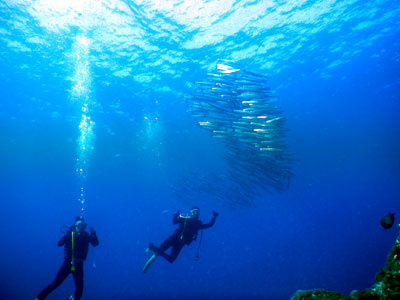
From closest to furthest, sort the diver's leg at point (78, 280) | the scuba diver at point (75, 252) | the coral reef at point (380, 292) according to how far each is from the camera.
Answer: the coral reef at point (380, 292)
the scuba diver at point (75, 252)
the diver's leg at point (78, 280)

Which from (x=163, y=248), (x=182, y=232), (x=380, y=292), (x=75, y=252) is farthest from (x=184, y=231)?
(x=380, y=292)

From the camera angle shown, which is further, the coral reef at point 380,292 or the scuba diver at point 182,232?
the scuba diver at point 182,232

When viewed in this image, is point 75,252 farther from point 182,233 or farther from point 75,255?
point 182,233

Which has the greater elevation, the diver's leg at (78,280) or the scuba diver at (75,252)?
the scuba diver at (75,252)

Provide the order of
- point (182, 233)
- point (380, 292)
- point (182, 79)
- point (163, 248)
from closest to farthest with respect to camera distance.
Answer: point (380, 292)
point (182, 233)
point (163, 248)
point (182, 79)

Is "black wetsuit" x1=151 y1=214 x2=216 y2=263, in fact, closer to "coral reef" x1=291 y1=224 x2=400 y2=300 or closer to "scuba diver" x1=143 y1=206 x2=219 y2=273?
"scuba diver" x1=143 y1=206 x2=219 y2=273

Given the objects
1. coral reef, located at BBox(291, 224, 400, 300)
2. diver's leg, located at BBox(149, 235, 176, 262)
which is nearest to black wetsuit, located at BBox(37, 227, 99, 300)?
diver's leg, located at BBox(149, 235, 176, 262)

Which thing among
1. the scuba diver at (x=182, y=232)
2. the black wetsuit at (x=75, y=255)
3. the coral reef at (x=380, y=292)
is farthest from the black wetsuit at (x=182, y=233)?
the coral reef at (x=380, y=292)

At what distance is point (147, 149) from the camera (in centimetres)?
3269

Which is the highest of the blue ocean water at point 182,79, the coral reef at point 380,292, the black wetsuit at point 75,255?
the blue ocean water at point 182,79

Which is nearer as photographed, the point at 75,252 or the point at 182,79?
the point at 75,252

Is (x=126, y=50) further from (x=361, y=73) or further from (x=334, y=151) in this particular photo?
(x=334, y=151)

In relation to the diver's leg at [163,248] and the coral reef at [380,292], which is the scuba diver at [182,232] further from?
the coral reef at [380,292]

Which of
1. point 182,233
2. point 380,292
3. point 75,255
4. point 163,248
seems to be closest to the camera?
point 380,292
